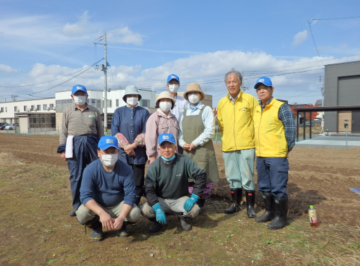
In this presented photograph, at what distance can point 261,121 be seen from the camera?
3.98 metres

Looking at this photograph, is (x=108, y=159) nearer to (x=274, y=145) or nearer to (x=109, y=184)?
(x=109, y=184)

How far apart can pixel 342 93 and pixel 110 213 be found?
1257 inches

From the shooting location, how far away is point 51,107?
59.1 meters

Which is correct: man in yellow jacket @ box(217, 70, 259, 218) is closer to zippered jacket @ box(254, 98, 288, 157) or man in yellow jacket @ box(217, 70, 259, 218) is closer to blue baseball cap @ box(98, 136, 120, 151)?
zippered jacket @ box(254, 98, 288, 157)

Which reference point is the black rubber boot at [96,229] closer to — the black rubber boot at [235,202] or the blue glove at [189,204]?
the blue glove at [189,204]

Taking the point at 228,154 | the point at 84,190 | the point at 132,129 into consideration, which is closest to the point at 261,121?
the point at 228,154

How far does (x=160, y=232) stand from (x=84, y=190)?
1210mm

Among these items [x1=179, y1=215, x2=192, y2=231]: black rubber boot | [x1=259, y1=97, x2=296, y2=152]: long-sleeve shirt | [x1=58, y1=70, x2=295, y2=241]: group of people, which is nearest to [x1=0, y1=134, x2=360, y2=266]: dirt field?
[x1=179, y1=215, x2=192, y2=231]: black rubber boot

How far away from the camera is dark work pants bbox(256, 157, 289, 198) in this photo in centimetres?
379

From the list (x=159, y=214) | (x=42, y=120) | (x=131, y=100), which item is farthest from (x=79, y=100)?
(x=42, y=120)

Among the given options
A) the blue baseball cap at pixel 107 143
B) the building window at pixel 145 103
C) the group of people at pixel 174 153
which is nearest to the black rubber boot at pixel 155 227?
the group of people at pixel 174 153

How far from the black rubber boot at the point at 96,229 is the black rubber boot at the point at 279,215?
2.29 metres

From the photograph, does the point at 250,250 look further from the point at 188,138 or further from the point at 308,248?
the point at 188,138

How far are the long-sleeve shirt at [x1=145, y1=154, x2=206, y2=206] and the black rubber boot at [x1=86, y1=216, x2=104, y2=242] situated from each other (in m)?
0.76
